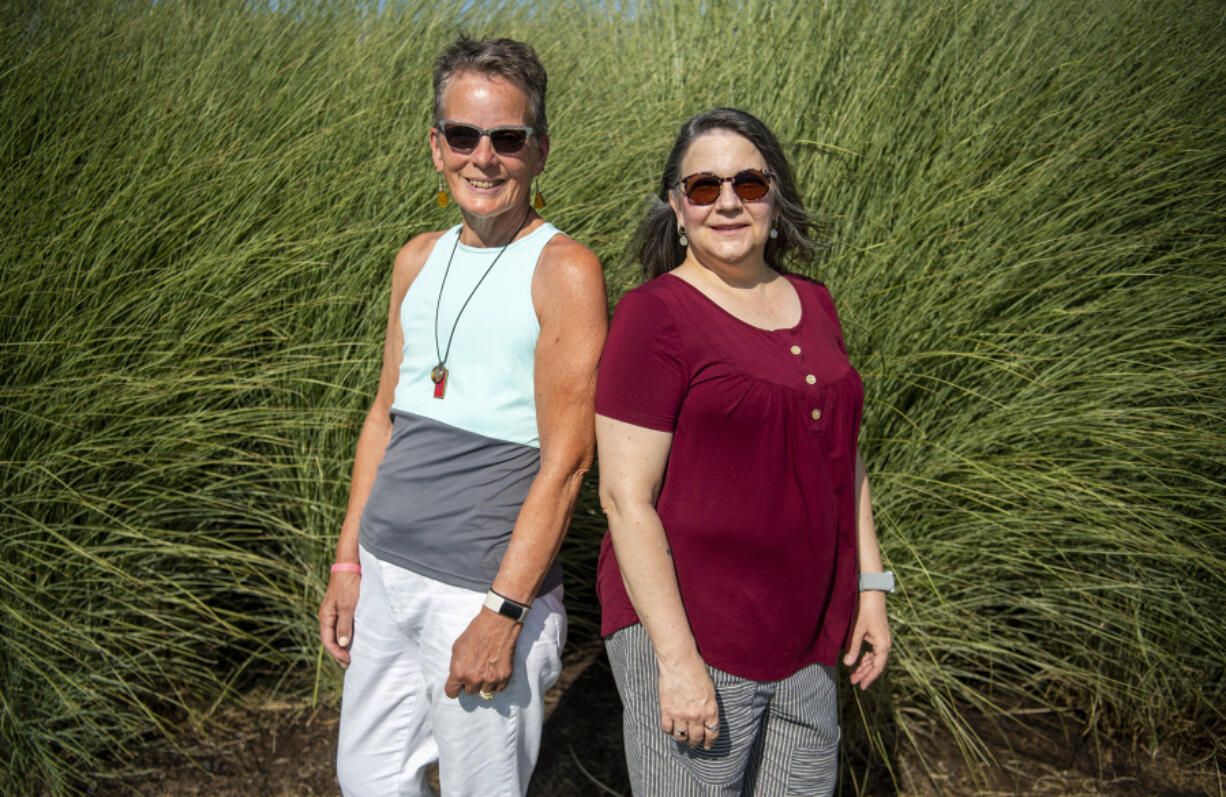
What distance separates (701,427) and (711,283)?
286 mm

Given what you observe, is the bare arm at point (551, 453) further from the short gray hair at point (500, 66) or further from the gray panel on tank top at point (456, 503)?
the short gray hair at point (500, 66)

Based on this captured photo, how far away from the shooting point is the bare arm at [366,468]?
1.84 m

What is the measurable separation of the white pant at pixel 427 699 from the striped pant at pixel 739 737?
0.17 metres

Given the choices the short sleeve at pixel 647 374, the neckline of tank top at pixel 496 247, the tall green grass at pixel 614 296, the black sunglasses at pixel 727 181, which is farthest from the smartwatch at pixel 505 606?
the tall green grass at pixel 614 296

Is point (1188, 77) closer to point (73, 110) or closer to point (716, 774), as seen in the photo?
point (716, 774)

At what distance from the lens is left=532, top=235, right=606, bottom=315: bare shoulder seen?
4.94 ft

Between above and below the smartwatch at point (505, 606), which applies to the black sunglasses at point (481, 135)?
above

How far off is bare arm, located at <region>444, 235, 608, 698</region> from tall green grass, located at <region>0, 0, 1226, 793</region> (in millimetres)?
1178

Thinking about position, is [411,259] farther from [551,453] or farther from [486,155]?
[551,453]

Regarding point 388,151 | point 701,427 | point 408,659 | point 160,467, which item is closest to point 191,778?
point 160,467

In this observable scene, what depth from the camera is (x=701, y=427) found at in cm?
145

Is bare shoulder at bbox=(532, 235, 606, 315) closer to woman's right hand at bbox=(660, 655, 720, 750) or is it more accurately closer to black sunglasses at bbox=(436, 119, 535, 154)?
black sunglasses at bbox=(436, 119, 535, 154)

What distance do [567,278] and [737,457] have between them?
0.43 meters

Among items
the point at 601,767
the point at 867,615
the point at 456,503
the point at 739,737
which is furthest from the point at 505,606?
the point at 601,767
